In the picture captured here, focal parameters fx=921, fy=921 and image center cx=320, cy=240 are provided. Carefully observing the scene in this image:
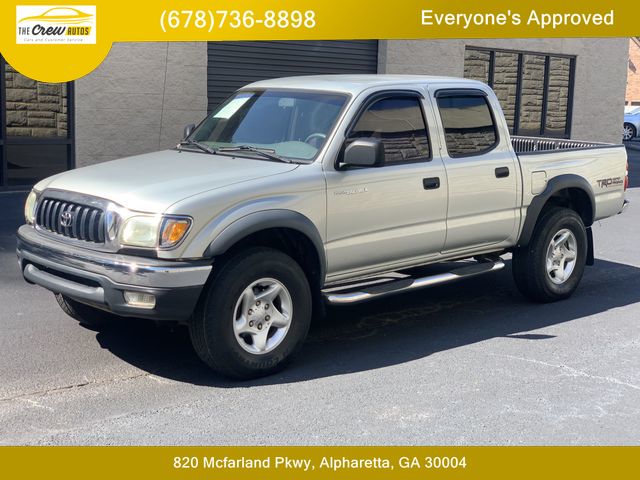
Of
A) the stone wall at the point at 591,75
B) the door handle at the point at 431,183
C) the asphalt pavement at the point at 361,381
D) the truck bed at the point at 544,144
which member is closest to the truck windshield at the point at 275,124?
the door handle at the point at 431,183

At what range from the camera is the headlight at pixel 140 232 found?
17.5 ft

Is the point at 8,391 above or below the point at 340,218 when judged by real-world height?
below

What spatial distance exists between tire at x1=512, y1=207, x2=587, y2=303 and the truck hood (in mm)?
2629

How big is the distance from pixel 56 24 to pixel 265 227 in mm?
9367

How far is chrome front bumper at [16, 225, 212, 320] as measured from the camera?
528 cm

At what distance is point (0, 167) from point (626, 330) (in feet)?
32.6

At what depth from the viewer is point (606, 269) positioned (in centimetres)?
950

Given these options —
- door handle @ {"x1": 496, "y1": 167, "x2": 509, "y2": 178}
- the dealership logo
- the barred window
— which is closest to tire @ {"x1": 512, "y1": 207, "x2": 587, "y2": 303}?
door handle @ {"x1": 496, "y1": 167, "x2": 509, "y2": 178}

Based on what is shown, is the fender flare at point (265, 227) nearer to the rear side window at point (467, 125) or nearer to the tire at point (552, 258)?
the rear side window at point (467, 125)

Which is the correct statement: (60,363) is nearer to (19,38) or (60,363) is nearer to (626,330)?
(626,330)

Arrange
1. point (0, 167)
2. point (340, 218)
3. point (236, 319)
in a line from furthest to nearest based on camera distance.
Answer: point (0, 167) < point (340, 218) < point (236, 319)

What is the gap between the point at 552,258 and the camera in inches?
312

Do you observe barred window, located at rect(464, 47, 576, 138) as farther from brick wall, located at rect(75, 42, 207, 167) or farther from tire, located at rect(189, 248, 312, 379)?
tire, located at rect(189, 248, 312, 379)
